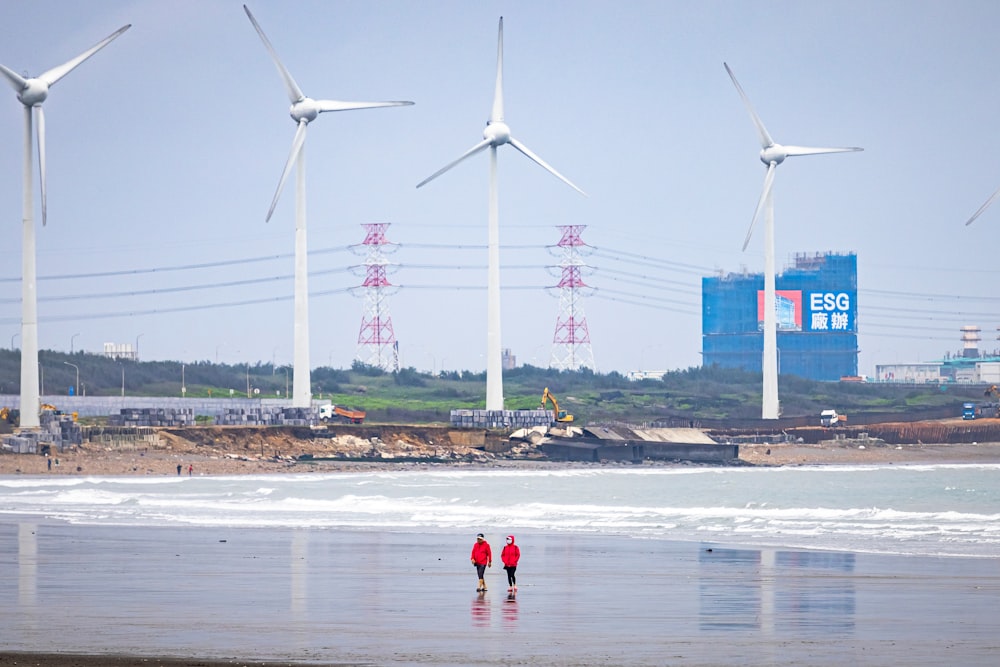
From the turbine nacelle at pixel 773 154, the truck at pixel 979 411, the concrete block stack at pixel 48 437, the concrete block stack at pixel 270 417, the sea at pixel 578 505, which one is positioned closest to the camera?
the sea at pixel 578 505

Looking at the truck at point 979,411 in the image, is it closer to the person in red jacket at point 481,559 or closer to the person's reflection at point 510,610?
the person in red jacket at point 481,559

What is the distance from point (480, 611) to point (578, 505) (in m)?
40.8

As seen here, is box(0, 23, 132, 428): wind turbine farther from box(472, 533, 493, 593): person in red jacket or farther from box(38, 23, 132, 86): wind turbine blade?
box(472, 533, 493, 593): person in red jacket

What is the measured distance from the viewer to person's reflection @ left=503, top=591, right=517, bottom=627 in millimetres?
26991

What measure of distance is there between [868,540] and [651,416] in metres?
142

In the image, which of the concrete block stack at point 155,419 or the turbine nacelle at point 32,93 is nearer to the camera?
the turbine nacelle at point 32,93

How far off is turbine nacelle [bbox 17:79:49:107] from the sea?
35.9 meters

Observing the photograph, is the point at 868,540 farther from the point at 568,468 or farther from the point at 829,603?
the point at 568,468

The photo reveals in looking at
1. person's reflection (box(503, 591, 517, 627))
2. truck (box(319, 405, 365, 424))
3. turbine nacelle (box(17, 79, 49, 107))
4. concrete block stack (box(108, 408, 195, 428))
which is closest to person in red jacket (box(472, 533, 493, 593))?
person's reflection (box(503, 591, 517, 627))

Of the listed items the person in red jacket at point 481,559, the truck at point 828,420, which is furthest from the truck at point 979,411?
the person in red jacket at point 481,559

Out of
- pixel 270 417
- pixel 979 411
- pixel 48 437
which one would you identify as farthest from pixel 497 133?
pixel 979 411

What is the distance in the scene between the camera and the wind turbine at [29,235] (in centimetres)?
10575

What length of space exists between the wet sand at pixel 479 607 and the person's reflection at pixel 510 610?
9cm

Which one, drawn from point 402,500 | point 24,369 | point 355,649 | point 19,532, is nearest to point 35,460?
point 24,369
